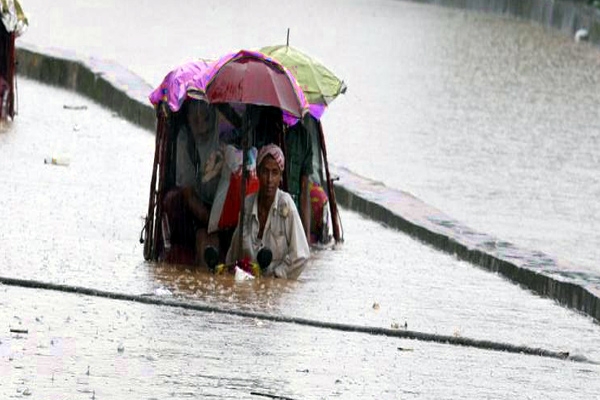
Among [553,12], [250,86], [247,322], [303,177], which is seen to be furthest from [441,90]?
[247,322]

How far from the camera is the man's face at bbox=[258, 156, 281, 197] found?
1120 cm

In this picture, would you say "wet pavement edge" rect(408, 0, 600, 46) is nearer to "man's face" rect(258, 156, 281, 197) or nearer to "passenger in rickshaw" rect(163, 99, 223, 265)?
"passenger in rickshaw" rect(163, 99, 223, 265)

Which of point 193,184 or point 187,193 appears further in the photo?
point 193,184

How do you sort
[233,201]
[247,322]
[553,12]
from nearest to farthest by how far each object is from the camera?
1. [247,322]
2. [233,201]
3. [553,12]

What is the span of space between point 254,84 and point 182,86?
40 centimetres

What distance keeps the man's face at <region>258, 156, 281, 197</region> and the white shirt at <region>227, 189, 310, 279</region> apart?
2.4 inches

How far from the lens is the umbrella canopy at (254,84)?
11.2 m

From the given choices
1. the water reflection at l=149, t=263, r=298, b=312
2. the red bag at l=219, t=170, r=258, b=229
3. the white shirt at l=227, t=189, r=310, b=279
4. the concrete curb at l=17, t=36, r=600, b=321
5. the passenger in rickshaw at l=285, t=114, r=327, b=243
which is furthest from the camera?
the passenger in rickshaw at l=285, t=114, r=327, b=243

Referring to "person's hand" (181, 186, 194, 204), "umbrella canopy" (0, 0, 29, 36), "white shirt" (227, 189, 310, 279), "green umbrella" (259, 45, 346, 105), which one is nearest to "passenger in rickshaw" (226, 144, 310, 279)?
"white shirt" (227, 189, 310, 279)

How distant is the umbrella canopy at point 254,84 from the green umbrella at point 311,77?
1.19 meters

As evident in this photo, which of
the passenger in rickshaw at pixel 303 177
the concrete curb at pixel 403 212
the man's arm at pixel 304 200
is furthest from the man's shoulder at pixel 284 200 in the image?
the concrete curb at pixel 403 212

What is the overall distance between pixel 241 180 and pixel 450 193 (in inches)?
279

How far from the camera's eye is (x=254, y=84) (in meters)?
11.3

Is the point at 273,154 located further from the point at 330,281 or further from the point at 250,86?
the point at 330,281
